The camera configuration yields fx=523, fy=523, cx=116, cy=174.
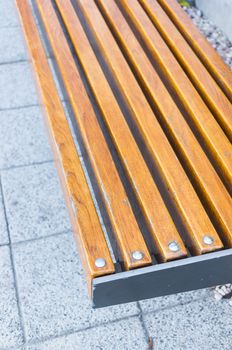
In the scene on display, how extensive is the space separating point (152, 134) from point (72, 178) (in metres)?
0.39

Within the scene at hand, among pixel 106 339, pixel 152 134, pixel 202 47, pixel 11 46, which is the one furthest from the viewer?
pixel 11 46

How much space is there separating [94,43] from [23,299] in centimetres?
133

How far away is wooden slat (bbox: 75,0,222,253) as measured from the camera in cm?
179

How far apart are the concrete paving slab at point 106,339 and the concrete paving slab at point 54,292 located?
3cm

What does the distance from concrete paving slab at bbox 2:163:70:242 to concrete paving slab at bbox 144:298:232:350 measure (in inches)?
28.6

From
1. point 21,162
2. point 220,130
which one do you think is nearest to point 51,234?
point 21,162

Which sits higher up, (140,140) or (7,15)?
(140,140)

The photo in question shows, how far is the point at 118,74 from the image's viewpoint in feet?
7.91

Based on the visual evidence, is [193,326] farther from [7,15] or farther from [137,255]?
[7,15]

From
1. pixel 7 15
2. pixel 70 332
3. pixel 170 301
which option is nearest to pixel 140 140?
pixel 170 301

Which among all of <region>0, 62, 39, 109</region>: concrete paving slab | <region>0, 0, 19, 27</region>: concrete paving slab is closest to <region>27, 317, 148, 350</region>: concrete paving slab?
<region>0, 62, 39, 109</region>: concrete paving slab

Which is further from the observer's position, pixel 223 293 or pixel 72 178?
pixel 223 293

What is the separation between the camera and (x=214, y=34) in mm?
4320

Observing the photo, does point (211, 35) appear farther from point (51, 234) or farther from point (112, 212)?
point (112, 212)
